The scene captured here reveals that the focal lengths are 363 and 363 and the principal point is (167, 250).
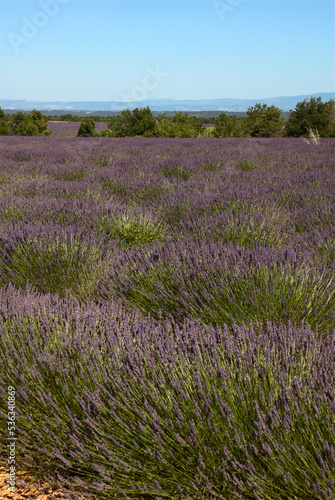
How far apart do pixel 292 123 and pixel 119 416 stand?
31.3 meters

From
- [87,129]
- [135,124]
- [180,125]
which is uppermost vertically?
[135,124]

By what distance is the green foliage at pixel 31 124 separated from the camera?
27555 mm

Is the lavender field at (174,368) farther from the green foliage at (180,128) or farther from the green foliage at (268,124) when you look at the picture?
the green foliage at (268,124)

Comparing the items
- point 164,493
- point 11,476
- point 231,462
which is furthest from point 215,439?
point 11,476

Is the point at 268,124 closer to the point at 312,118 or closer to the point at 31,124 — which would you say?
the point at 312,118

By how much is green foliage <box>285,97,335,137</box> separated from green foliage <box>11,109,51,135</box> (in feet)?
64.9

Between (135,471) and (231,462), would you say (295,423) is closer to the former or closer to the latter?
(231,462)

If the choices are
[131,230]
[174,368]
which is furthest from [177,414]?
[131,230]

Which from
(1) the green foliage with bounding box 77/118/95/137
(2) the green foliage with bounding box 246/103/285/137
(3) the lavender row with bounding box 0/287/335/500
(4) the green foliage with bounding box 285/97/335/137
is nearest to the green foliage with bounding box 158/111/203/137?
(2) the green foliage with bounding box 246/103/285/137

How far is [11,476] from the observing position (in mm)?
1360

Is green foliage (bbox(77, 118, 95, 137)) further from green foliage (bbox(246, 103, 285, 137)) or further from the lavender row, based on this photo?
the lavender row

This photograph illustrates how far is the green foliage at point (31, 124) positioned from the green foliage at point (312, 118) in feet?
64.9

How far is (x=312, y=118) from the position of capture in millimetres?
28062

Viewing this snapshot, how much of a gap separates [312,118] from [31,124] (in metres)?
21.6
